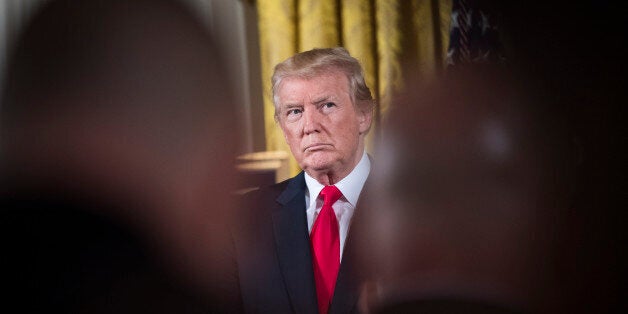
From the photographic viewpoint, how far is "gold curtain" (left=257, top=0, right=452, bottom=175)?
88cm

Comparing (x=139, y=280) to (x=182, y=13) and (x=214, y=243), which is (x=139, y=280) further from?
(x=182, y=13)

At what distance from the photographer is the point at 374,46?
0.90 metres

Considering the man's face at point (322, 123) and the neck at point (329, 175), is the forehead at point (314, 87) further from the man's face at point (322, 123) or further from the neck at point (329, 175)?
the neck at point (329, 175)

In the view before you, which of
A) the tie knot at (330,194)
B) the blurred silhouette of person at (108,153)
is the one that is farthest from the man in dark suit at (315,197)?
the blurred silhouette of person at (108,153)

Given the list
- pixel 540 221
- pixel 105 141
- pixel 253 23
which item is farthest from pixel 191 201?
pixel 540 221

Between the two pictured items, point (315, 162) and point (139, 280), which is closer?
point (315, 162)

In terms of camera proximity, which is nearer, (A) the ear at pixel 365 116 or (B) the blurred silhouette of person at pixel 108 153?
(A) the ear at pixel 365 116

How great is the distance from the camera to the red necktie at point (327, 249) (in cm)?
86

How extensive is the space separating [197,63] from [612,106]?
2.45 ft

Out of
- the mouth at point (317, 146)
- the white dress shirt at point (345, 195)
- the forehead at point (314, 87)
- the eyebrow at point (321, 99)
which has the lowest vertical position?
the white dress shirt at point (345, 195)

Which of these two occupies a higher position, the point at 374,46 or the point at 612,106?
the point at 374,46

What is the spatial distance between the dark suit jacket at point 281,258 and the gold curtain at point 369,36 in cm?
7

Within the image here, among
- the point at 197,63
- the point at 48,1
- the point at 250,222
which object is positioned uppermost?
the point at 48,1

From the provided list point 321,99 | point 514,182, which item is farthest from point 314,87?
point 514,182
